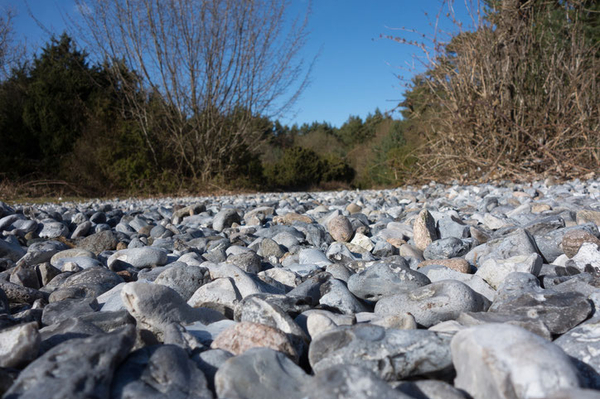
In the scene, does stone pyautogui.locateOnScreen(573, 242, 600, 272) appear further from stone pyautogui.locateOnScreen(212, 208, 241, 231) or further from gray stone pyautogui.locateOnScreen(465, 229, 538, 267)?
stone pyautogui.locateOnScreen(212, 208, 241, 231)

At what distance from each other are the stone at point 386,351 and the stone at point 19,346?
1.82 ft

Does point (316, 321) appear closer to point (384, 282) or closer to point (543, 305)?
point (384, 282)

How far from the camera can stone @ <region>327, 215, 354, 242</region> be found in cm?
232

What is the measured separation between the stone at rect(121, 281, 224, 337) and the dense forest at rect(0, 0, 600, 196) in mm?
5053

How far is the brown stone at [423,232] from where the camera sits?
2.04 meters

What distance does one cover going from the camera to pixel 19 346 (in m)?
0.81

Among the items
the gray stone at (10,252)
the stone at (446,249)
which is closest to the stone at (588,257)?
the stone at (446,249)

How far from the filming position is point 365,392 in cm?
66

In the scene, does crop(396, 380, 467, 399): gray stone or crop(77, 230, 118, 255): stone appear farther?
crop(77, 230, 118, 255): stone

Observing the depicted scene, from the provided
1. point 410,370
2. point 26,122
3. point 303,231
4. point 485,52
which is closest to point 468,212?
point 303,231

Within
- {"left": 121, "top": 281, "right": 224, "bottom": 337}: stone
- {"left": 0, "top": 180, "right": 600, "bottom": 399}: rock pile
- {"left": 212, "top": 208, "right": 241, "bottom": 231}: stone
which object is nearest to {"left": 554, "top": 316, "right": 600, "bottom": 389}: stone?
{"left": 0, "top": 180, "right": 600, "bottom": 399}: rock pile

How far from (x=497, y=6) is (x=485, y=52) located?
69 centimetres

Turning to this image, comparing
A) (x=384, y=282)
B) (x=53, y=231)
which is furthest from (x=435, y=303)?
(x=53, y=231)

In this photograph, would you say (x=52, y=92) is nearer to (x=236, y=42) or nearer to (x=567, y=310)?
(x=236, y=42)
